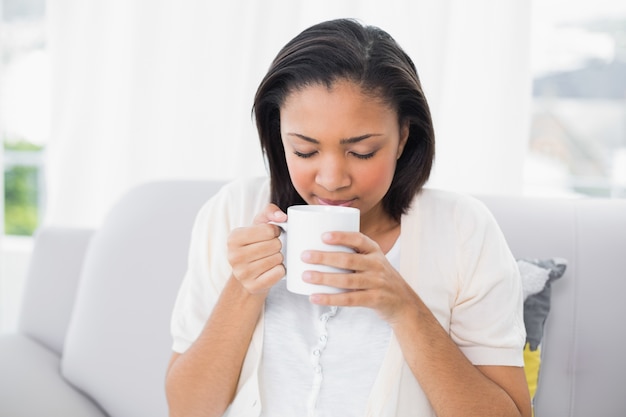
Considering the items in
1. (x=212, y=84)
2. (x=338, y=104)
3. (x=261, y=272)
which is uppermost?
(x=212, y=84)

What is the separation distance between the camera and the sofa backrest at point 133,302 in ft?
4.83

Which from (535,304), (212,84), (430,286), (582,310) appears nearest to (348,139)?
(430,286)

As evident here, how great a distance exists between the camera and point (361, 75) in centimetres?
103

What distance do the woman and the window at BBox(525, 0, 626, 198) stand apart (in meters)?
1.75

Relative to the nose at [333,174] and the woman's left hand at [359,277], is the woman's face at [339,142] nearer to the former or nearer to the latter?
the nose at [333,174]

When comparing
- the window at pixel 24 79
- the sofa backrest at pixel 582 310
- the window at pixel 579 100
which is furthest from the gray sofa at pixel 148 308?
the window at pixel 24 79

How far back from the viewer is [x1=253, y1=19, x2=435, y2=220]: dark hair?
1.03 m

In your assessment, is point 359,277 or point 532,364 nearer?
→ point 359,277

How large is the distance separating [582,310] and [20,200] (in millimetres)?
4184

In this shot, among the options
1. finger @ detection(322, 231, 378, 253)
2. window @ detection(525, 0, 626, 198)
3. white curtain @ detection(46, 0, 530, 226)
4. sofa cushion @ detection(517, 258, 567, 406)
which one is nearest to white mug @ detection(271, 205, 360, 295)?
finger @ detection(322, 231, 378, 253)

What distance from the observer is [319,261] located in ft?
2.82

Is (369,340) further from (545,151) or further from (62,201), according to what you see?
(545,151)

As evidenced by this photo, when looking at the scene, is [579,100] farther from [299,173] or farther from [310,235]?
[310,235]

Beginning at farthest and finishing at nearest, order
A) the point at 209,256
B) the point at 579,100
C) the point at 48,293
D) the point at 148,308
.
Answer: the point at 579,100, the point at 48,293, the point at 148,308, the point at 209,256
